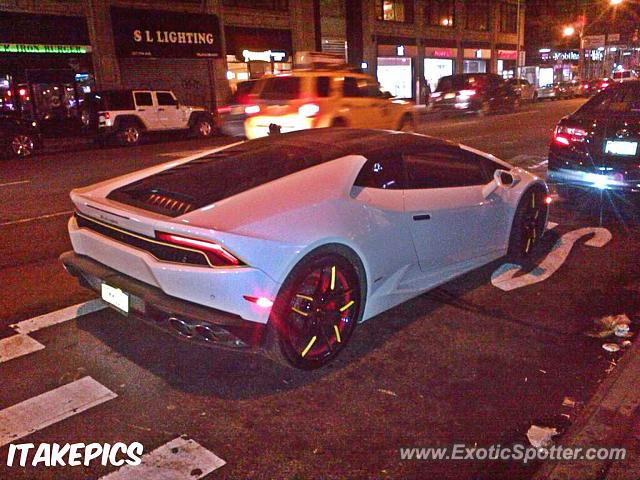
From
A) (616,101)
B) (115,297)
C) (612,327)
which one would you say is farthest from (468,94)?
(115,297)

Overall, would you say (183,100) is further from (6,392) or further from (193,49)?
(6,392)

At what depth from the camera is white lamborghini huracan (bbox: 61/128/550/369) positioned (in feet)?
11.1

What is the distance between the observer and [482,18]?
46.7m

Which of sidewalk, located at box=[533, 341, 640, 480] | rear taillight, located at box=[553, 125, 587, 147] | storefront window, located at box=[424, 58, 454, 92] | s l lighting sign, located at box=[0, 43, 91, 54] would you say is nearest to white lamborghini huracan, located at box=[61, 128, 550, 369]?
sidewalk, located at box=[533, 341, 640, 480]

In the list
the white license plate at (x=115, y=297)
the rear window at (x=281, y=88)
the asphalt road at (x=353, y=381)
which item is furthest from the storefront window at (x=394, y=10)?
the white license plate at (x=115, y=297)

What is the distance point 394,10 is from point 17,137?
2725cm

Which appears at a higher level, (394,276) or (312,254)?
(312,254)

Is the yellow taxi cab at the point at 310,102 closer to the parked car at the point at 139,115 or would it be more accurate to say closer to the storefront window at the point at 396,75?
the parked car at the point at 139,115

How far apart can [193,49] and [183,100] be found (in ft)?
7.82

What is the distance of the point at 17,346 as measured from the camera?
13.9ft

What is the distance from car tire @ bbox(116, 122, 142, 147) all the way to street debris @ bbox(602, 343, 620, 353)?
18435 millimetres

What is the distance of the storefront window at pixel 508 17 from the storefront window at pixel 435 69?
386 inches

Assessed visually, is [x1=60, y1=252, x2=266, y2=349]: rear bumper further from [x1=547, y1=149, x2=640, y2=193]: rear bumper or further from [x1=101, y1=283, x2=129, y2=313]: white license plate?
[x1=547, y1=149, x2=640, y2=193]: rear bumper

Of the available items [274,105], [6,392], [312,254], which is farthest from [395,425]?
[274,105]
